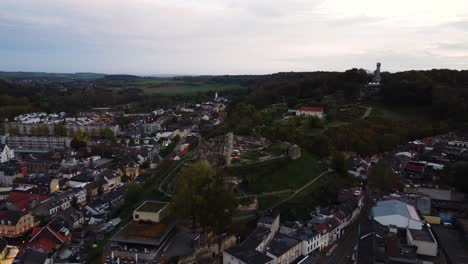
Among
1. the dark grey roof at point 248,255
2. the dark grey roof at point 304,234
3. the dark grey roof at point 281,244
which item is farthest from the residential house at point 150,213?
the dark grey roof at point 304,234

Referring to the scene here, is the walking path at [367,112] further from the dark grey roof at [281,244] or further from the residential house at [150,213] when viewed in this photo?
the residential house at [150,213]

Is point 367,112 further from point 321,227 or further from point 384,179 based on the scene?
point 321,227

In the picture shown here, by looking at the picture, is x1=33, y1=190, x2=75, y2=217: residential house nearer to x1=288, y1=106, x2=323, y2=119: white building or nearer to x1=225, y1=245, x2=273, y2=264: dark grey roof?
x1=225, y1=245, x2=273, y2=264: dark grey roof

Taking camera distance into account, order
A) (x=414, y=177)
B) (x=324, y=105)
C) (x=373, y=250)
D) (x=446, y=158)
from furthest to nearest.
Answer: (x=324, y=105) → (x=446, y=158) → (x=414, y=177) → (x=373, y=250)

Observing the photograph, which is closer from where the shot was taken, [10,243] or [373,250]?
Result: [373,250]

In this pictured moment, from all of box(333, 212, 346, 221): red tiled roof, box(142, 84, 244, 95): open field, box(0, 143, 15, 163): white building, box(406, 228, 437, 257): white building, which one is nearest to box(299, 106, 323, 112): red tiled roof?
box(333, 212, 346, 221): red tiled roof

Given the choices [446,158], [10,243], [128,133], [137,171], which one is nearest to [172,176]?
[10,243]

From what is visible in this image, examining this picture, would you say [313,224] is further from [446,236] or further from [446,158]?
[446,158]
